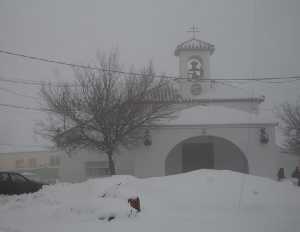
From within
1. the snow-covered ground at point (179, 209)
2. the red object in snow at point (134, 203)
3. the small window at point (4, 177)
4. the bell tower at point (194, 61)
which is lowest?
the small window at point (4, 177)

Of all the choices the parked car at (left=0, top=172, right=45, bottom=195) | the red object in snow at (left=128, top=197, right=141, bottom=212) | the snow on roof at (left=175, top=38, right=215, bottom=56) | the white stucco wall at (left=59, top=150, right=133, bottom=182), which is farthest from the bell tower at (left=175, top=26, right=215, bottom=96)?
the red object in snow at (left=128, top=197, right=141, bottom=212)

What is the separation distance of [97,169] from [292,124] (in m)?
13.3

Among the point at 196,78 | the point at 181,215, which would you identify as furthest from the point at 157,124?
the point at 181,215

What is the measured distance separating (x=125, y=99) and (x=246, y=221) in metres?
10.0

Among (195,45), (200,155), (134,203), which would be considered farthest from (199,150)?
(134,203)

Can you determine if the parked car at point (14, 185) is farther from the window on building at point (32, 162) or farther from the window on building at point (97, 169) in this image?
the window on building at point (32, 162)

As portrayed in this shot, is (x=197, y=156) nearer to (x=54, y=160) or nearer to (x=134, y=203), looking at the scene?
(x=134, y=203)

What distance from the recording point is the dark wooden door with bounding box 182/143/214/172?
1684 centimetres

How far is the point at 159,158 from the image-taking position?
14.5 metres

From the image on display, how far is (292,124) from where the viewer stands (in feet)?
66.1

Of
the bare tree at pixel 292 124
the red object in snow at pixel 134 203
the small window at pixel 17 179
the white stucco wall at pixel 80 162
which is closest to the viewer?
the red object in snow at pixel 134 203

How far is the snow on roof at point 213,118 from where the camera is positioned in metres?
14.7

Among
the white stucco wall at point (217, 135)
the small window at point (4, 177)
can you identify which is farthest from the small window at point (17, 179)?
the white stucco wall at point (217, 135)

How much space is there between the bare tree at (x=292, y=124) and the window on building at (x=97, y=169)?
490 inches
